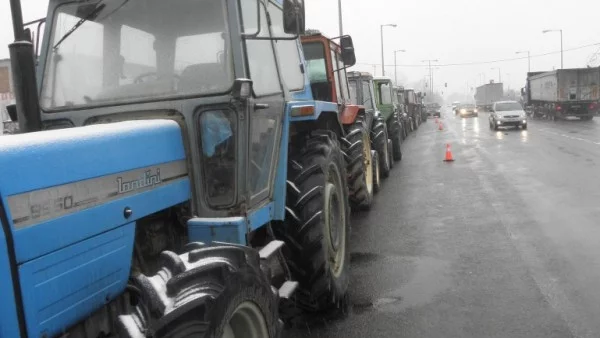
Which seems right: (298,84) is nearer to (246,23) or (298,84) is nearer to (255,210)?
(246,23)

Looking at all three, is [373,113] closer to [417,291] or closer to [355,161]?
[355,161]

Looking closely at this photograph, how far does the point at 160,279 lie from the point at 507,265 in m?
4.25

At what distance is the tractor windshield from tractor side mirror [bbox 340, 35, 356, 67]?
3498mm

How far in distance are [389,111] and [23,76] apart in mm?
14007

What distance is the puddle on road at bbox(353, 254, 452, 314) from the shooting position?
4.66 meters

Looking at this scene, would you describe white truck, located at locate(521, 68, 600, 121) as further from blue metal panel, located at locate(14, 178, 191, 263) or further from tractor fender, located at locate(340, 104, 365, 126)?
blue metal panel, located at locate(14, 178, 191, 263)

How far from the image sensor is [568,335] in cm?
388

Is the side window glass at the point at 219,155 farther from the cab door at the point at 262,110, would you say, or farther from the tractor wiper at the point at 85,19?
the tractor wiper at the point at 85,19

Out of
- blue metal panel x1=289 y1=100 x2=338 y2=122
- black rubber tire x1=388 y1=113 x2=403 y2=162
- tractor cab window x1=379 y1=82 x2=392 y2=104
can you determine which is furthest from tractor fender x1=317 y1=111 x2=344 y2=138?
tractor cab window x1=379 y1=82 x2=392 y2=104

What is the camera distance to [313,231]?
4.11 metres

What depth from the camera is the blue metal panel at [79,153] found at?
6.47 ft

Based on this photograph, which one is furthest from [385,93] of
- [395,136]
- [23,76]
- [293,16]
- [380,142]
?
[23,76]

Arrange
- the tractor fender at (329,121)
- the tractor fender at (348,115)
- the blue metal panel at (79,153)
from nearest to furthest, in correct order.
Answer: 1. the blue metal panel at (79,153)
2. the tractor fender at (329,121)
3. the tractor fender at (348,115)

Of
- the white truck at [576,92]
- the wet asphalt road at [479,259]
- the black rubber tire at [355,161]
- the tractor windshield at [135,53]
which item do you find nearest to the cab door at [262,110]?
the tractor windshield at [135,53]
